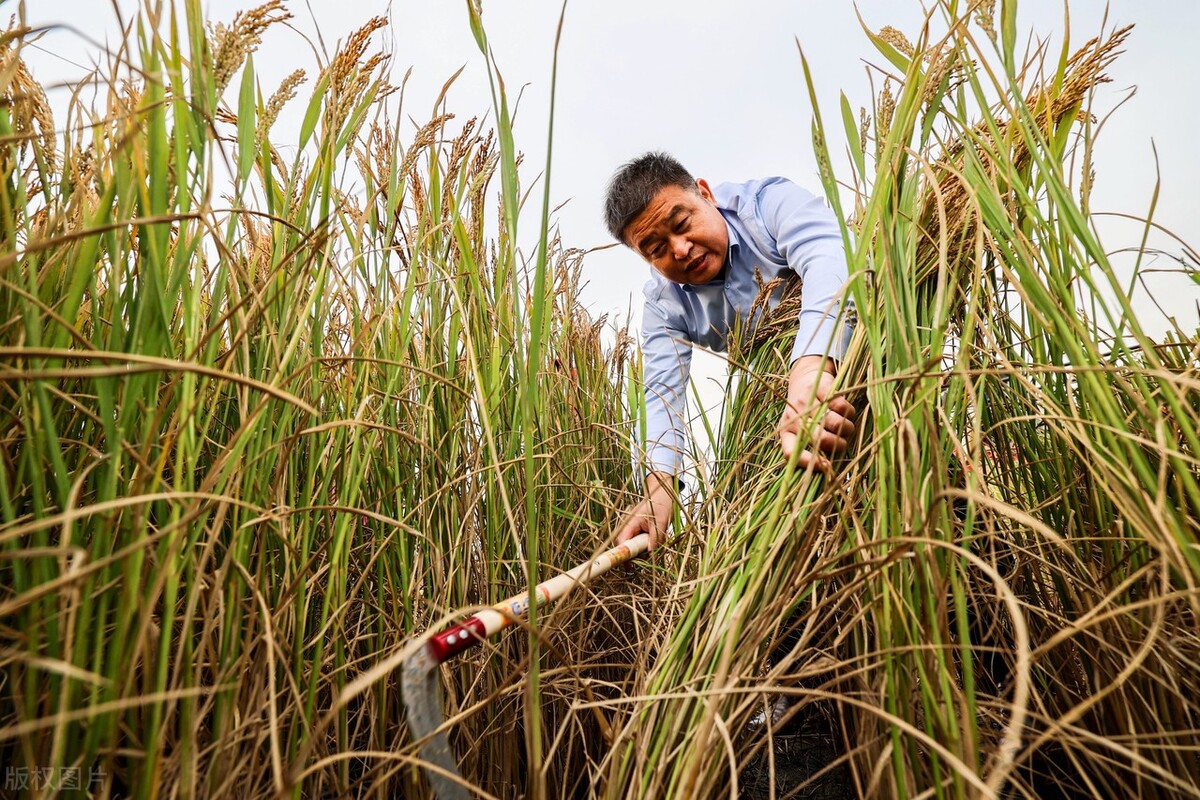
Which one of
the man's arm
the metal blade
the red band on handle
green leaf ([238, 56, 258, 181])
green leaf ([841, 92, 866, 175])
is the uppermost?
green leaf ([841, 92, 866, 175])

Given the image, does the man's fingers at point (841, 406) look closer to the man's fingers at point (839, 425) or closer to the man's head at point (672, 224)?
the man's fingers at point (839, 425)

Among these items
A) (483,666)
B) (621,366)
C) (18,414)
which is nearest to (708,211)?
(621,366)

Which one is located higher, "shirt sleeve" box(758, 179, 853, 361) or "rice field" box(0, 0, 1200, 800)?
"shirt sleeve" box(758, 179, 853, 361)

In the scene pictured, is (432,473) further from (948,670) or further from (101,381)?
(948,670)

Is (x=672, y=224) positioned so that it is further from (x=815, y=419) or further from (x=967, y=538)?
(x=967, y=538)

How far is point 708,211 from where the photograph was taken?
1.99m

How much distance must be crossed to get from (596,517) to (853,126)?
1014 millimetres

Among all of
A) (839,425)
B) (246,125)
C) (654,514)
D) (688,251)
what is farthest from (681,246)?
(246,125)

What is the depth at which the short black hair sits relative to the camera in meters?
2.00

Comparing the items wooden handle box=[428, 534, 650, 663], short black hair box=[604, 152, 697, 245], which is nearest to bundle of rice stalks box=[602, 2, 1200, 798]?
wooden handle box=[428, 534, 650, 663]

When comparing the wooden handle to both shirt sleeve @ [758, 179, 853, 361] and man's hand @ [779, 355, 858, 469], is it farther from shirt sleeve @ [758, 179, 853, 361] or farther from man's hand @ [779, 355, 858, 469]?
shirt sleeve @ [758, 179, 853, 361]

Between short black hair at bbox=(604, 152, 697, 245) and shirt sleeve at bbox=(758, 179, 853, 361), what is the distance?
0.32 m

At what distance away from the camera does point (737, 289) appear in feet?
6.73

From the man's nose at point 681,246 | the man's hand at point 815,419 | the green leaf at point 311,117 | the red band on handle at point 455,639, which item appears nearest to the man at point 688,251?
the man's nose at point 681,246
